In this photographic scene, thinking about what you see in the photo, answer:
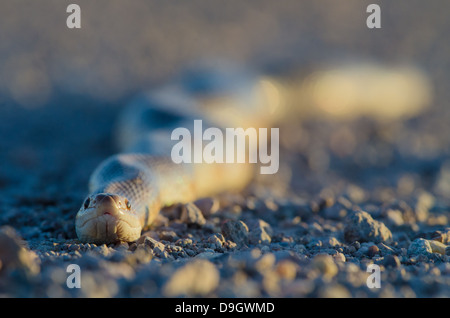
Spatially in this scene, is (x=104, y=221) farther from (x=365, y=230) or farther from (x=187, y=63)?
(x=187, y=63)

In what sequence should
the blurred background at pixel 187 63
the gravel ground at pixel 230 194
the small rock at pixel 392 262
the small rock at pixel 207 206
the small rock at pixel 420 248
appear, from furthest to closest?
the blurred background at pixel 187 63 → the small rock at pixel 207 206 → the small rock at pixel 420 248 → the small rock at pixel 392 262 → the gravel ground at pixel 230 194

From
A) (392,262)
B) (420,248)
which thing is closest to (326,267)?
(392,262)

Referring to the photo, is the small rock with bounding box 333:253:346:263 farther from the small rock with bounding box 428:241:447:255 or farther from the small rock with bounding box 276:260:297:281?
the small rock with bounding box 428:241:447:255

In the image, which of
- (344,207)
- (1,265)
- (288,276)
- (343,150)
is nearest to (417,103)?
(343,150)

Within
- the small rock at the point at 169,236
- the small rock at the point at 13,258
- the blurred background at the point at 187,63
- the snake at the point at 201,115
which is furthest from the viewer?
the blurred background at the point at 187,63

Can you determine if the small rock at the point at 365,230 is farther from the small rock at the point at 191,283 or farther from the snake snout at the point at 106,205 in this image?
the snake snout at the point at 106,205

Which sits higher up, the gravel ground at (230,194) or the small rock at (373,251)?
the gravel ground at (230,194)

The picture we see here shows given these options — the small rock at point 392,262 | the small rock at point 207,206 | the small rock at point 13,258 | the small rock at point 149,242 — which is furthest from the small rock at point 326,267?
the small rock at point 207,206
